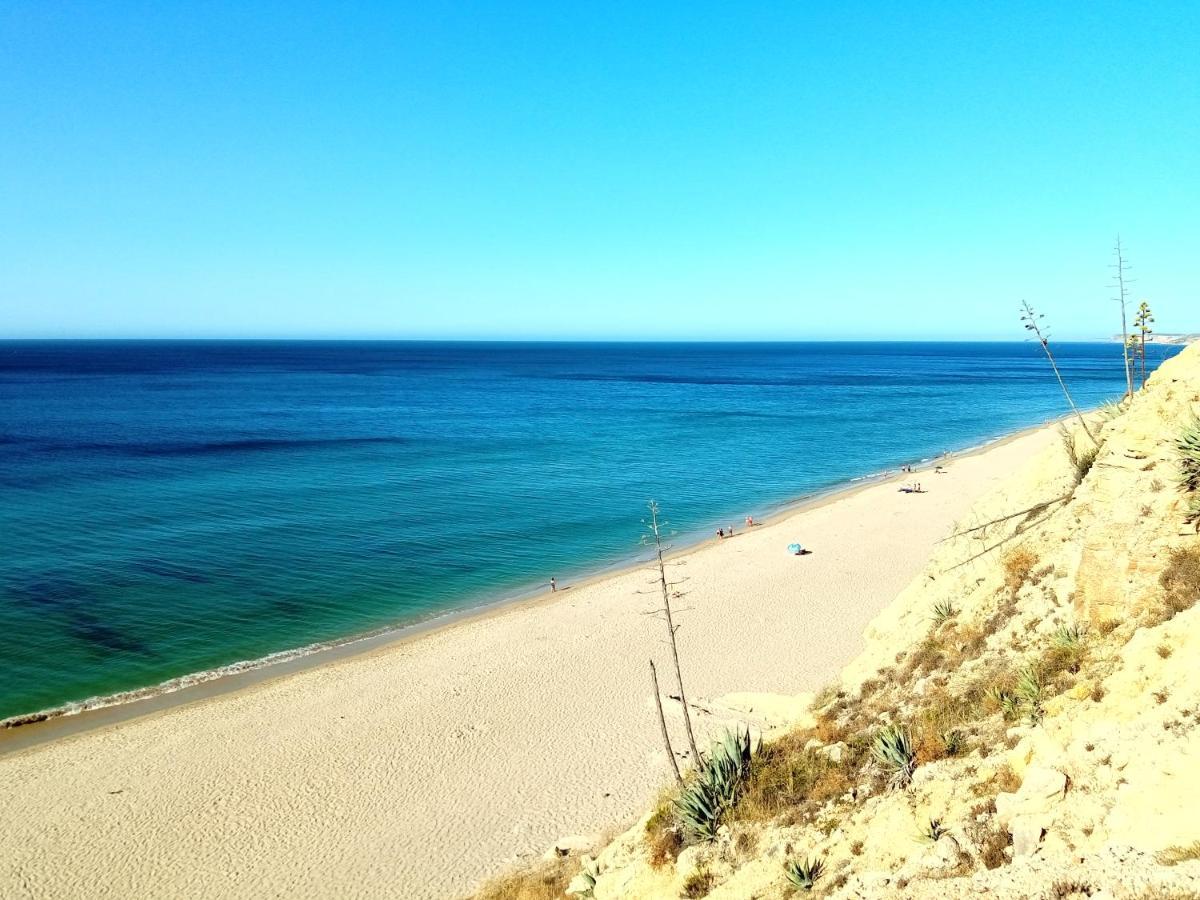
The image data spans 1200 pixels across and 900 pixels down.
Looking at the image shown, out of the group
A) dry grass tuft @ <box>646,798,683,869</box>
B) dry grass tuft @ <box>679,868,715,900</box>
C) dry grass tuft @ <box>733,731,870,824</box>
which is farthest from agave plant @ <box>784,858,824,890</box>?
dry grass tuft @ <box>646,798,683,869</box>

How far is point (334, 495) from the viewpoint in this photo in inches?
1799

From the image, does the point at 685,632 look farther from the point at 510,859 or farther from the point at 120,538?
the point at 120,538

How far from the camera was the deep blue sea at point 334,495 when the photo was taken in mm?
27344

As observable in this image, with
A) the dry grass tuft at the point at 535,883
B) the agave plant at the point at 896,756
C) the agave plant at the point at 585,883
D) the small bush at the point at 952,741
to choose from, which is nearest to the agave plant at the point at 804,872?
the agave plant at the point at 896,756

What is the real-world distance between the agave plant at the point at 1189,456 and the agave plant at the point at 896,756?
4962mm

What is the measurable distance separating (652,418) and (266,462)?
43.2m

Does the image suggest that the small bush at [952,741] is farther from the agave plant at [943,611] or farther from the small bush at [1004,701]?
the agave plant at [943,611]

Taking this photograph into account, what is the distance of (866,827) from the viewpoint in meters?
8.20

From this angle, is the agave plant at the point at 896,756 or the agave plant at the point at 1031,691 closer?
the agave plant at the point at 1031,691

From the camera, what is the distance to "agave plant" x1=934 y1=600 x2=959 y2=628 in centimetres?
1262

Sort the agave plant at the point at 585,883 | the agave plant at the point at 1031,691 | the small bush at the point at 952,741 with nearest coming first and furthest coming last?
the agave plant at the point at 1031,691, the small bush at the point at 952,741, the agave plant at the point at 585,883

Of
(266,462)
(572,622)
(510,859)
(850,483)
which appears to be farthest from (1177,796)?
(266,462)

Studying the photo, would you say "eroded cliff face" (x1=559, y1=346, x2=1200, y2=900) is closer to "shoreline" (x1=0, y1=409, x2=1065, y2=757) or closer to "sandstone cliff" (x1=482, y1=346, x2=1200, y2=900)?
"sandstone cliff" (x1=482, y1=346, x2=1200, y2=900)

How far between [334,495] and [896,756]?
138ft
